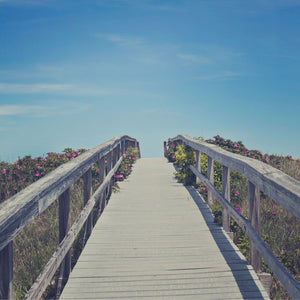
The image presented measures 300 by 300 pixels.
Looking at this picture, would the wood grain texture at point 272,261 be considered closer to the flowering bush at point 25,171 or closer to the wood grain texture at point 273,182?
the wood grain texture at point 273,182

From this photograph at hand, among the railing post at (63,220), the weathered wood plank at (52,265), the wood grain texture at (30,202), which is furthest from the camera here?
the railing post at (63,220)

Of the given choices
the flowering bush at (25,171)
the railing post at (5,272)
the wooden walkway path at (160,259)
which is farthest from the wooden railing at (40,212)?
the flowering bush at (25,171)

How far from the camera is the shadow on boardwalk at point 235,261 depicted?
3767mm

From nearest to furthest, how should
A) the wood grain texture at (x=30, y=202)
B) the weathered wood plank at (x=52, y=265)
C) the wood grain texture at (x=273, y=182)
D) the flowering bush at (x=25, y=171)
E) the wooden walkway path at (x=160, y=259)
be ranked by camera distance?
1. the wood grain texture at (x=30, y=202)
2. the wood grain texture at (x=273, y=182)
3. the weathered wood plank at (x=52, y=265)
4. the wooden walkway path at (x=160, y=259)
5. the flowering bush at (x=25, y=171)

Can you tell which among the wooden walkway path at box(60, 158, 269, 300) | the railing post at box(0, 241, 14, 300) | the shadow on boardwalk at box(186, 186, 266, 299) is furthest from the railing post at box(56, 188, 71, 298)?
the shadow on boardwalk at box(186, 186, 266, 299)

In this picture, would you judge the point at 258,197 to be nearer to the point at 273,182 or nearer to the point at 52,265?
the point at 273,182

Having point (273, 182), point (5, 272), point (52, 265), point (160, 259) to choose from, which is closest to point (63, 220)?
point (52, 265)

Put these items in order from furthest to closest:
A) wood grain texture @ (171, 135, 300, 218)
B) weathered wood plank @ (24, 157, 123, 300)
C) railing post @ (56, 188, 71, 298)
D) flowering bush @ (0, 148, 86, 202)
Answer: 1. flowering bush @ (0, 148, 86, 202)
2. railing post @ (56, 188, 71, 298)
3. weathered wood plank @ (24, 157, 123, 300)
4. wood grain texture @ (171, 135, 300, 218)

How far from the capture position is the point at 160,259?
14.5ft

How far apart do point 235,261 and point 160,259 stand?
943 mm

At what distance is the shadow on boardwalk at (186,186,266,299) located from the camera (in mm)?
3767

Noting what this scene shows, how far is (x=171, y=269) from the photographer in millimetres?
4148

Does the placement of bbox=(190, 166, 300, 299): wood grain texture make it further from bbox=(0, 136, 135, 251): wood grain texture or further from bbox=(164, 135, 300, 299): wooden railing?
bbox=(0, 136, 135, 251): wood grain texture

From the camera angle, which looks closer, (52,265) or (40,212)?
(40,212)
